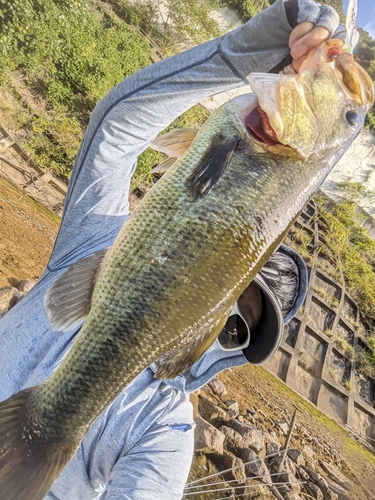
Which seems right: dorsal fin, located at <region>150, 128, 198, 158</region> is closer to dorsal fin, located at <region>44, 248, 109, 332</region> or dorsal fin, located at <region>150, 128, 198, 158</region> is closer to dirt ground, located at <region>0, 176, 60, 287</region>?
dorsal fin, located at <region>44, 248, 109, 332</region>

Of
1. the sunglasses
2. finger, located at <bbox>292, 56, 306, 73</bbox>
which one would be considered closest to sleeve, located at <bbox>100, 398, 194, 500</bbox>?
the sunglasses

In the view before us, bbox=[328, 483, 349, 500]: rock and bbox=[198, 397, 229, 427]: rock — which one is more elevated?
bbox=[198, 397, 229, 427]: rock

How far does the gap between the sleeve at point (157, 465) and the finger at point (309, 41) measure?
6.13 feet

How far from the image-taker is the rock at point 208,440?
17.3 feet

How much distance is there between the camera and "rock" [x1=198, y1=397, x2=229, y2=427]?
20.2ft

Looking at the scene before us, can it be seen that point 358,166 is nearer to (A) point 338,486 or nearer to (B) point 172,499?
(A) point 338,486

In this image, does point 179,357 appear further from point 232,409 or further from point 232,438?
point 232,409

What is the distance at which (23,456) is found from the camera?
1.32 m

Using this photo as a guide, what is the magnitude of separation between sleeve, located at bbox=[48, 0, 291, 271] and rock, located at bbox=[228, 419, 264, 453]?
5.35 m

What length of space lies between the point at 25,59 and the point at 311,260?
33.2 feet

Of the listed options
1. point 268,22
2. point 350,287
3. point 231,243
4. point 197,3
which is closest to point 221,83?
point 268,22

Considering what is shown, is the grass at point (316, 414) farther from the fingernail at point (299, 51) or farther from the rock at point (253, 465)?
the fingernail at point (299, 51)

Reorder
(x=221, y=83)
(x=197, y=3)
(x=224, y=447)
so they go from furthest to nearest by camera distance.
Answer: (x=197, y=3) → (x=224, y=447) → (x=221, y=83)

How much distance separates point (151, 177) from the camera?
9234 mm
